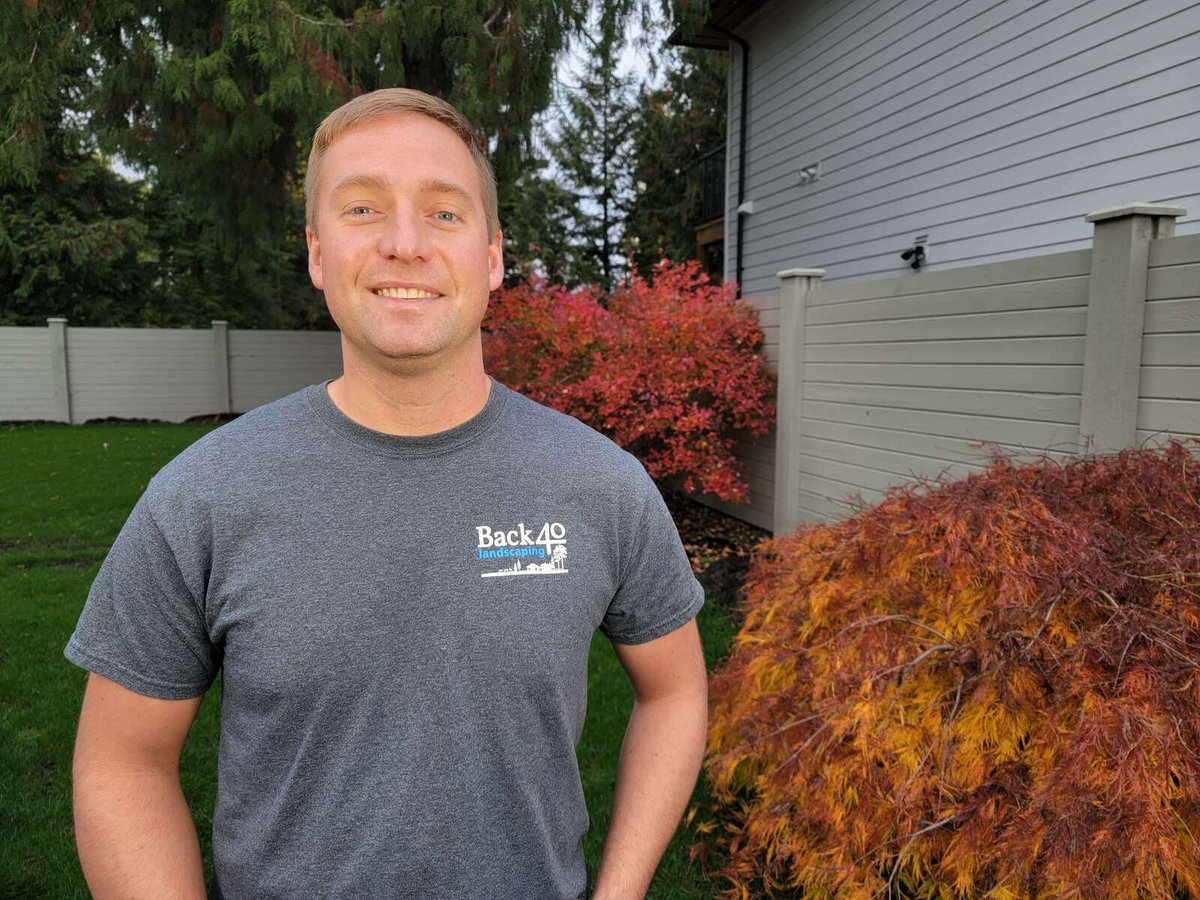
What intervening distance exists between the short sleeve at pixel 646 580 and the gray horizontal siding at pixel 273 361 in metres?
15.4

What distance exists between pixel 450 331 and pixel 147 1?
665 centimetres

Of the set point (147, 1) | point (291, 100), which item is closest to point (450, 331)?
point (291, 100)

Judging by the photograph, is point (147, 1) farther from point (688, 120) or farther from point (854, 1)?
point (688, 120)

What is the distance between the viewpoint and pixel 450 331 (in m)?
1.26

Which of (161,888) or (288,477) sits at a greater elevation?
(288,477)

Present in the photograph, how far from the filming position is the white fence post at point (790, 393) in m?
6.16

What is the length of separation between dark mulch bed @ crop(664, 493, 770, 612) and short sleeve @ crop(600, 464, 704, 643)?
3698 mm

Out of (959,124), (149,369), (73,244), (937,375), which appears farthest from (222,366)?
(937,375)

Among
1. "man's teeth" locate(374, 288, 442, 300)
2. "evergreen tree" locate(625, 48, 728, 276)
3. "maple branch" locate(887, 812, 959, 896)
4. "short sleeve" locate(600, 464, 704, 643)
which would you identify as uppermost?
"evergreen tree" locate(625, 48, 728, 276)

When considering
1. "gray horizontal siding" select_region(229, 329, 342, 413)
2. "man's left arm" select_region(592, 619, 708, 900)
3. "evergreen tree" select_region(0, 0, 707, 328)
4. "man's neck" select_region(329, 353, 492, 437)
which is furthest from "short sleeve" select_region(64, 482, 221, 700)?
"gray horizontal siding" select_region(229, 329, 342, 413)

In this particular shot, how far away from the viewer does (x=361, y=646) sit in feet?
3.79

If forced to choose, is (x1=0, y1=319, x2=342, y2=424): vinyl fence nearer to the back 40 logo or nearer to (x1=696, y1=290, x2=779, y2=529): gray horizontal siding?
(x1=696, y1=290, x2=779, y2=529): gray horizontal siding

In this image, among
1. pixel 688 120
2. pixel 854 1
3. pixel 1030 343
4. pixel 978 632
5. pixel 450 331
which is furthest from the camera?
pixel 688 120

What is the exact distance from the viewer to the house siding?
5262mm
